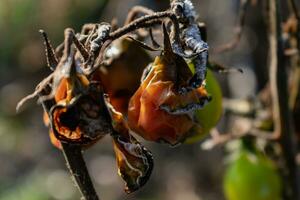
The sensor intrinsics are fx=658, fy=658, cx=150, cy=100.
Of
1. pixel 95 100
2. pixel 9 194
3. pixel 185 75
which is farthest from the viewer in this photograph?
pixel 9 194

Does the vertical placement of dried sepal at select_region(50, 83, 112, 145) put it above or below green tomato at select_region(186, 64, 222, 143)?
above

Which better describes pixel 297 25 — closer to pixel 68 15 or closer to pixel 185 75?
pixel 185 75

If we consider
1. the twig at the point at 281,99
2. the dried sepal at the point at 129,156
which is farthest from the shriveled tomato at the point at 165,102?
the twig at the point at 281,99

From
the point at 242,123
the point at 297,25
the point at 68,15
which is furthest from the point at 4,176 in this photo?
the point at 297,25

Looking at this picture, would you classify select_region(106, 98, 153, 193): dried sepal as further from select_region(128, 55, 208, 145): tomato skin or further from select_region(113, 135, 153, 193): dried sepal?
select_region(128, 55, 208, 145): tomato skin

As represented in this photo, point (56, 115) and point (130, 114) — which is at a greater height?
point (56, 115)

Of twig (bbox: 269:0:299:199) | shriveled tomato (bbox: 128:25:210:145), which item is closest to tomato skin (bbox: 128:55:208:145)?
shriveled tomato (bbox: 128:25:210:145)
